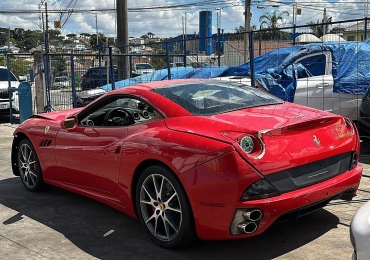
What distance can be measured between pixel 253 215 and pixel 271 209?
0.14 metres

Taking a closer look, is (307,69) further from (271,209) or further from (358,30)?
(271,209)

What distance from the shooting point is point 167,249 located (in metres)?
4.05

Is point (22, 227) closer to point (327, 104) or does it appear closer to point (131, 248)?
point (131, 248)

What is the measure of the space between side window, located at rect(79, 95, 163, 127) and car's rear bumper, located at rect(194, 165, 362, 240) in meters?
1.18

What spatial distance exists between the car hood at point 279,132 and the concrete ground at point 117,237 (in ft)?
2.60

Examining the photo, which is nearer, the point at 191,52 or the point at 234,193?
the point at 234,193

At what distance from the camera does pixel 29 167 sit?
6.00 meters

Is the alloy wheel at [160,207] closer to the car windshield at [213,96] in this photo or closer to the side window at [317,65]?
the car windshield at [213,96]

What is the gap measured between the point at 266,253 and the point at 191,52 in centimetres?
932

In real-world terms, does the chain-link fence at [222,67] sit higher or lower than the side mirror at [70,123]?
higher

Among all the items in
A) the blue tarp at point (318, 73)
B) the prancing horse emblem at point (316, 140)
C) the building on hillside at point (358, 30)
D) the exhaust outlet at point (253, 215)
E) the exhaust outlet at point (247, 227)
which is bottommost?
the exhaust outlet at point (247, 227)

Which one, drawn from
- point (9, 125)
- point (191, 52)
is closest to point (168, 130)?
point (191, 52)

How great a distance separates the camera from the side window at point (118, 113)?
179 inches

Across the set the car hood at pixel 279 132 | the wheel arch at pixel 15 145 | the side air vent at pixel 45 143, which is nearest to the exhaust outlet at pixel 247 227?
the car hood at pixel 279 132
